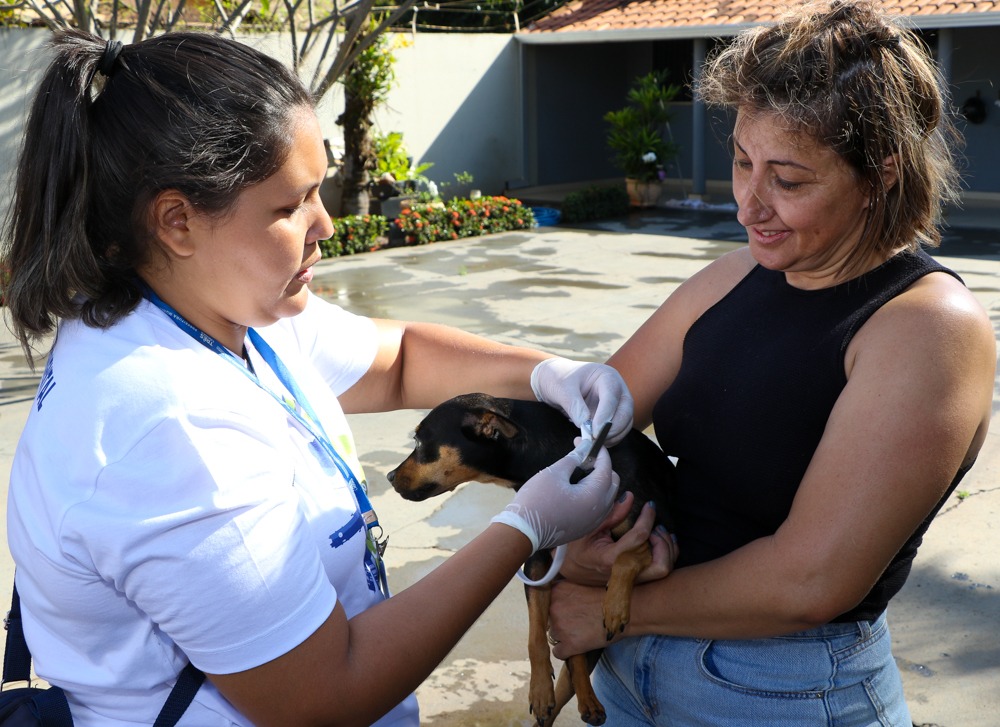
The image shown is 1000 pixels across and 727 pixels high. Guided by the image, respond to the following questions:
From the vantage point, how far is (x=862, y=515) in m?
1.52

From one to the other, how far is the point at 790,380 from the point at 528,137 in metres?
18.0

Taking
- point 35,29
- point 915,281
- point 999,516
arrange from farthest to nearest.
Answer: point 35,29, point 999,516, point 915,281

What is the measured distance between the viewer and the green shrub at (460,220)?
13969 millimetres

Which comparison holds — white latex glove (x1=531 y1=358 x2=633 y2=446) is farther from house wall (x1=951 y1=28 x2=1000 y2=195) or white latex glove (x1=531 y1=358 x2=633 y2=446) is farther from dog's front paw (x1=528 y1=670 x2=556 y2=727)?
house wall (x1=951 y1=28 x2=1000 y2=195)

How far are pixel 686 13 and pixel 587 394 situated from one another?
16.3 meters

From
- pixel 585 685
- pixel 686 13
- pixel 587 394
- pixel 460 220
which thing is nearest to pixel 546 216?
pixel 460 220

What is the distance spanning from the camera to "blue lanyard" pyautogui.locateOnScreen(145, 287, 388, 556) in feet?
4.84

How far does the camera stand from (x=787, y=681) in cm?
169

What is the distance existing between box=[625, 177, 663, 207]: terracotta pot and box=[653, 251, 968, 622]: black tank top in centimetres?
1542

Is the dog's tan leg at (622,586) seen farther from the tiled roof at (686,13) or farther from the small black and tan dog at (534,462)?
the tiled roof at (686,13)

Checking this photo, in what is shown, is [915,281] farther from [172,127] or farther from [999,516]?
[999,516]

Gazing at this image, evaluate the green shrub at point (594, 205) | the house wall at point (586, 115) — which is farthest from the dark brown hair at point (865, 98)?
the house wall at point (586, 115)

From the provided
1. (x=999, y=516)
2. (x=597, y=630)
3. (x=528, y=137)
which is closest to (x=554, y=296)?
(x=999, y=516)

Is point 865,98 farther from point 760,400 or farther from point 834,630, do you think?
point 834,630
